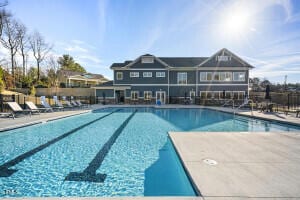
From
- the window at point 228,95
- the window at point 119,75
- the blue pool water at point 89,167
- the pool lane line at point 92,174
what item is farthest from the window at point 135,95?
the pool lane line at point 92,174

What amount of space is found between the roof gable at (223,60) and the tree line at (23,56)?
94.0ft

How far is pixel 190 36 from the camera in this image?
57.7 feet

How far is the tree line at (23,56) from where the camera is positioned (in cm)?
2653

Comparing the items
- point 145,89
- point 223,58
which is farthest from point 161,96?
point 223,58

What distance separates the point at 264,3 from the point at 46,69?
132 feet

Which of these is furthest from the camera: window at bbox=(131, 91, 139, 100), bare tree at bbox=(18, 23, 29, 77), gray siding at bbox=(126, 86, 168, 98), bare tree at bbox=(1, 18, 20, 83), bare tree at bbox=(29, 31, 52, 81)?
bare tree at bbox=(29, 31, 52, 81)

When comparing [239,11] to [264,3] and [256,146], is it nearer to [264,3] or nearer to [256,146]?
[264,3]

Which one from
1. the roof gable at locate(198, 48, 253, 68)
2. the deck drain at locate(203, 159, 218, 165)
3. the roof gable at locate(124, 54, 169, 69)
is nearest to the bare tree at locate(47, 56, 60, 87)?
the roof gable at locate(124, 54, 169, 69)

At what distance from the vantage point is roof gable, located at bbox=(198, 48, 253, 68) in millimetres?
25188

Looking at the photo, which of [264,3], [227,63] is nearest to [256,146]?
[264,3]

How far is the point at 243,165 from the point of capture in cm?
346

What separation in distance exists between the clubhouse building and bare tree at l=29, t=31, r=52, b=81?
18050 millimetres

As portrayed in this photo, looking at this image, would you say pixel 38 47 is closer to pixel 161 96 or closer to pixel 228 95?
pixel 161 96

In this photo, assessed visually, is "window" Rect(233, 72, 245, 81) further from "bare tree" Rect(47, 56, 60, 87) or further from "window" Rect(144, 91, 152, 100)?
"bare tree" Rect(47, 56, 60, 87)
